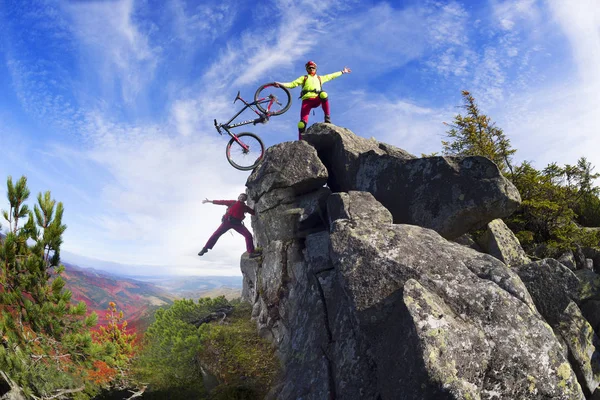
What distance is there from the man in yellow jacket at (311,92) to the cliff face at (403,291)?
63.0 inches

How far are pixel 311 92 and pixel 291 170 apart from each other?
15.7 ft

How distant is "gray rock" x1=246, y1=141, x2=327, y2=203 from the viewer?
47.4 feet

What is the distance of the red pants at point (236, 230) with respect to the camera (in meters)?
17.7

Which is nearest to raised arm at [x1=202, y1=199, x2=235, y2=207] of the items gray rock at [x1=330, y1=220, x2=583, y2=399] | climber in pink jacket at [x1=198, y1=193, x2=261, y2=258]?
climber in pink jacket at [x1=198, y1=193, x2=261, y2=258]

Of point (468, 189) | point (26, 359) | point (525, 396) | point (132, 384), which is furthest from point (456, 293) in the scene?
point (132, 384)

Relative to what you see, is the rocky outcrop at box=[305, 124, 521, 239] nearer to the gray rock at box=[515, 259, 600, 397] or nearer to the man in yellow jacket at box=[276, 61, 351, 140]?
the gray rock at box=[515, 259, 600, 397]

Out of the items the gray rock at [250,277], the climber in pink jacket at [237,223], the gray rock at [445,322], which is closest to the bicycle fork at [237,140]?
the climber in pink jacket at [237,223]

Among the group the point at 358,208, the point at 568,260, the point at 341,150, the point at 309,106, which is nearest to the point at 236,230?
the point at 341,150

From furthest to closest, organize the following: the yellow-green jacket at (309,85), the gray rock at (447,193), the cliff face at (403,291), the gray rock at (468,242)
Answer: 1. the yellow-green jacket at (309,85)
2. the gray rock at (468,242)
3. the gray rock at (447,193)
4. the cliff face at (403,291)

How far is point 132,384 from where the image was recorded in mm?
13672

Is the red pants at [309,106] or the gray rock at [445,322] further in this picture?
the red pants at [309,106]

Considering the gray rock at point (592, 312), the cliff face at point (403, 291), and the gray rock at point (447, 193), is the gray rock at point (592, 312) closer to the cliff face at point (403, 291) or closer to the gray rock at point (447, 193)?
the cliff face at point (403, 291)

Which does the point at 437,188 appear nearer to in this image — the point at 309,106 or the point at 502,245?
the point at 502,245

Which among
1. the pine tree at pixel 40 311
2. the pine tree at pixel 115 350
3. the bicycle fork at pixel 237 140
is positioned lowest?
the pine tree at pixel 115 350
